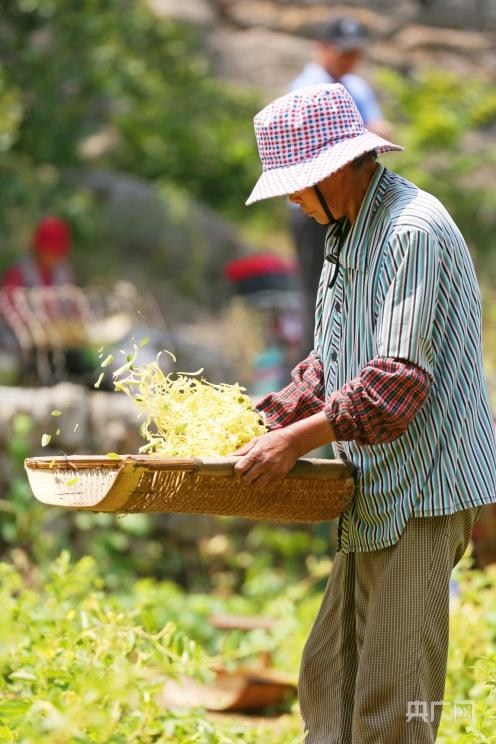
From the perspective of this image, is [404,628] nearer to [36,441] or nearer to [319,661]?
[319,661]

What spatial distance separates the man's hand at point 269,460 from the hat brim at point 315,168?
1.88ft

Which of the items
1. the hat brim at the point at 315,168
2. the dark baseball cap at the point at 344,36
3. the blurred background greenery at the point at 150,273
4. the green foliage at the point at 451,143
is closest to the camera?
the hat brim at the point at 315,168

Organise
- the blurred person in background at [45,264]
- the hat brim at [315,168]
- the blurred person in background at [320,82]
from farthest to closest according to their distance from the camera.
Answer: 1. the blurred person in background at [45,264]
2. the blurred person in background at [320,82]
3. the hat brim at [315,168]

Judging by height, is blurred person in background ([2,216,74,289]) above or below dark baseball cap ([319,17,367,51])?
below

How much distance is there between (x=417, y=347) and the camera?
279 cm

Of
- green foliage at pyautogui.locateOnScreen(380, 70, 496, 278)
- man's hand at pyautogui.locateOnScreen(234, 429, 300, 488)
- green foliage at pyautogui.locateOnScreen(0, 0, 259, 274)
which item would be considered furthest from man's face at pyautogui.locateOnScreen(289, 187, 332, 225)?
green foliage at pyautogui.locateOnScreen(380, 70, 496, 278)

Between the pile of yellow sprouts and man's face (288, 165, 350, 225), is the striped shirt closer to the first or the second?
man's face (288, 165, 350, 225)

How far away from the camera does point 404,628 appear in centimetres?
290

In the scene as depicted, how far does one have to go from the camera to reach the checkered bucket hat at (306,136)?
293 cm

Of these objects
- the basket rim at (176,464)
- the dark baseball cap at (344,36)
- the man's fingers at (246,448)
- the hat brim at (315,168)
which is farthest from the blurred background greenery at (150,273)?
the dark baseball cap at (344,36)

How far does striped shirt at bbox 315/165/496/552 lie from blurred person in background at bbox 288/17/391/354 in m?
3.28

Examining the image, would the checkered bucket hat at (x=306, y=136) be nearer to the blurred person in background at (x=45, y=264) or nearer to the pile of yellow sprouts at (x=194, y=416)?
the pile of yellow sprouts at (x=194, y=416)

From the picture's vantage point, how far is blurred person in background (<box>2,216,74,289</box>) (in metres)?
9.36

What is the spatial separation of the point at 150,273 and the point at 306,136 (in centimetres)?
1122
